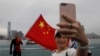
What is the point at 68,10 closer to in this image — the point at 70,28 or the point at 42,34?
the point at 70,28

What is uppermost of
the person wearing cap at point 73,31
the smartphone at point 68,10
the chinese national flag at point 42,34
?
the smartphone at point 68,10

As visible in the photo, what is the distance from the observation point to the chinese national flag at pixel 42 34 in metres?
6.39

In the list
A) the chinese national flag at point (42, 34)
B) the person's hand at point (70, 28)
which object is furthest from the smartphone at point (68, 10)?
the chinese national flag at point (42, 34)

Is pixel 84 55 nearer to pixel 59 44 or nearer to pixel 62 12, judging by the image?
pixel 62 12

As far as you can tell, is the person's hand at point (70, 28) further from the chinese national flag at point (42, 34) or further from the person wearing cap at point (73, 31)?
the chinese national flag at point (42, 34)

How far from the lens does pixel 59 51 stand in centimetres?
414

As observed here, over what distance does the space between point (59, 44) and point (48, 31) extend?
276 cm

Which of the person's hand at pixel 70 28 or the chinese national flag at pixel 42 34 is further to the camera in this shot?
the chinese national flag at pixel 42 34

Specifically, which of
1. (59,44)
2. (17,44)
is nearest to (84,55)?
(59,44)

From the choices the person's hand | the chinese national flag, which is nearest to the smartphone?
the person's hand

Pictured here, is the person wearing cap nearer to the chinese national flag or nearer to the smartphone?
the smartphone

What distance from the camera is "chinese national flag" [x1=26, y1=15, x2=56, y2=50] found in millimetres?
6395

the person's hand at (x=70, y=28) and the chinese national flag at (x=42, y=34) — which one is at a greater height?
the person's hand at (x=70, y=28)

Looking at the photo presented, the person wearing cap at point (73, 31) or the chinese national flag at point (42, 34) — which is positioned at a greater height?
the person wearing cap at point (73, 31)
